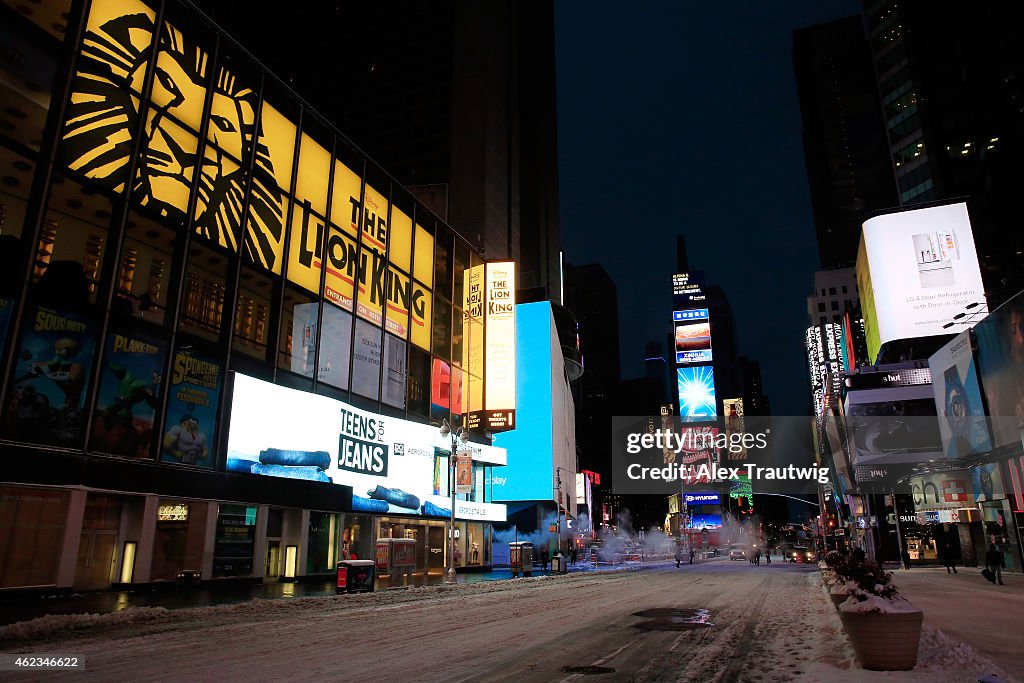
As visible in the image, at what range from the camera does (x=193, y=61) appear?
26.7m

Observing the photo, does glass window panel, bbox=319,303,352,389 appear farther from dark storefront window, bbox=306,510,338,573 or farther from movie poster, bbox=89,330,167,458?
movie poster, bbox=89,330,167,458

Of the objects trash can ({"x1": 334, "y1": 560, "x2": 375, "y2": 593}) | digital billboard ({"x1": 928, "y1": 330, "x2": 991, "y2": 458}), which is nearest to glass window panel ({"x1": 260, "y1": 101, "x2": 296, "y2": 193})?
trash can ({"x1": 334, "y1": 560, "x2": 375, "y2": 593})

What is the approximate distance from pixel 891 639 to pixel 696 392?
186094 millimetres

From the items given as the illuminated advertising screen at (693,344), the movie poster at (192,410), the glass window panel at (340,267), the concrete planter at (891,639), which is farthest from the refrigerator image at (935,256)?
the illuminated advertising screen at (693,344)

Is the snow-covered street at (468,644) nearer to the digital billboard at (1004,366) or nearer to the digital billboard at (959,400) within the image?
the digital billboard at (1004,366)

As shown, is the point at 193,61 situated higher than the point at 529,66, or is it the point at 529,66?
the point at 529,66

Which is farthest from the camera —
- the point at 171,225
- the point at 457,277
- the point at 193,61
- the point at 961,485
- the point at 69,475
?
the point at 457,277

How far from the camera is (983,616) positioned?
13789 millimetres

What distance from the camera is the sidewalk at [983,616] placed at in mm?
9426

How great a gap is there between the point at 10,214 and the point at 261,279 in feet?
33.9

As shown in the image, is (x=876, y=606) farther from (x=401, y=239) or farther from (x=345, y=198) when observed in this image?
(x=401, y=239)

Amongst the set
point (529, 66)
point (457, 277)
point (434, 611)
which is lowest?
point (434, 611)

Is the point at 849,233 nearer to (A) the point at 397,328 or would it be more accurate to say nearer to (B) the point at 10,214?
(A) the point at 397,328

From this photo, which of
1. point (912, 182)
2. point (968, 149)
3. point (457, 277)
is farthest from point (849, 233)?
point (457, 277)
